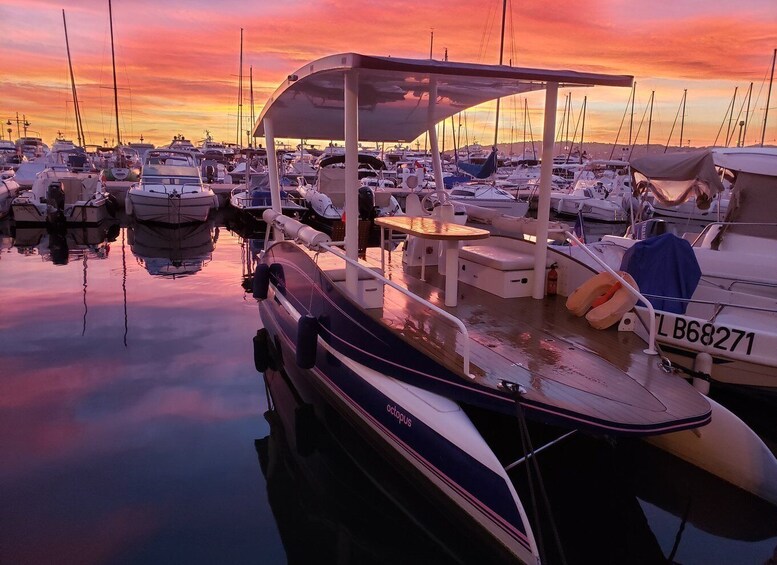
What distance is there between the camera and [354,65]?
5094 millimetres

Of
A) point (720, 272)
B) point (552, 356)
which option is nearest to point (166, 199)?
point (720, 272)

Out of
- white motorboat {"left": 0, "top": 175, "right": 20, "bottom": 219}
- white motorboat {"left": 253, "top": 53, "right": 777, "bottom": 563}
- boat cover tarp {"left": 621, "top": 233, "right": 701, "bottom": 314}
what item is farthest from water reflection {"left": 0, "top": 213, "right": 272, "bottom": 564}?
white motorboat {"left": 0, "top": 175, "right": 20, "bottom": 219}

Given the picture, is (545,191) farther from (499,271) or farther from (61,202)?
(61,202)

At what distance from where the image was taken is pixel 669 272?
25.4 ft

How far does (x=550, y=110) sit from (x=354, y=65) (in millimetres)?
2673

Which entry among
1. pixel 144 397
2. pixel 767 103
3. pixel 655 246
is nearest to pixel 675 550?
pixel 655 246

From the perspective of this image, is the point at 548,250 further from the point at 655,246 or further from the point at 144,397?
the point at 144,397

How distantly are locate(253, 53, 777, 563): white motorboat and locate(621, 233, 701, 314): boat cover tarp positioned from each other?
151 cm

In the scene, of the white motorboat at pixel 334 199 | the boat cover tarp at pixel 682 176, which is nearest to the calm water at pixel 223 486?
the boat cover tarp at pixel 682 176

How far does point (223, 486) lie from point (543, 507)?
308 cm

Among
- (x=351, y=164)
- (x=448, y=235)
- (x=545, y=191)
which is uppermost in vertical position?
(x=351, y=164)

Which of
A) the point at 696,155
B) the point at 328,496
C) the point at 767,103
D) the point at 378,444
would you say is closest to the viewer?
the point at 328,496

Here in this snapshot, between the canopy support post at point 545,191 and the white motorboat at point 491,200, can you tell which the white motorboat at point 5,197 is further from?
the canopy support post at point 545,191

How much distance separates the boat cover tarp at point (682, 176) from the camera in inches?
385
